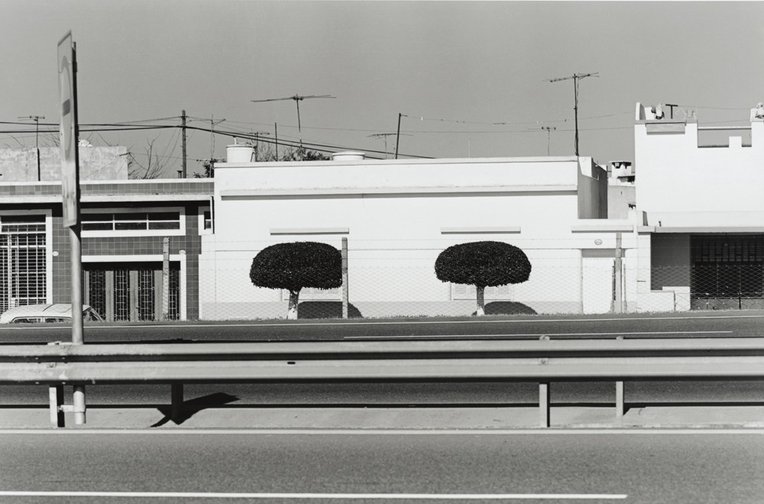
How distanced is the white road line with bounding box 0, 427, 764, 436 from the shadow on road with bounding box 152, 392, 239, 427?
1.16 ft

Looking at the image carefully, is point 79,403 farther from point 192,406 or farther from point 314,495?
point 314,495

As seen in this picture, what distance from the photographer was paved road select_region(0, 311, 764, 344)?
20062 mm

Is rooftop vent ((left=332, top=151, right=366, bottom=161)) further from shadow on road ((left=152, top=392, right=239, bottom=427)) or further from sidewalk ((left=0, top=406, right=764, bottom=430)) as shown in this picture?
sidewalk ((left=0, top=406, right=764, bottom=430))

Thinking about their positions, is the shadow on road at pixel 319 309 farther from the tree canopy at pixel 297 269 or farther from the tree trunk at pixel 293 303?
the tree canopy at pixel 297 269

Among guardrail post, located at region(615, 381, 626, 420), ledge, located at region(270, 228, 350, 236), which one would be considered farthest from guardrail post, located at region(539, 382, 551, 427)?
ledge, located at region(270, 228, 350, 236)

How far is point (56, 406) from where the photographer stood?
988 cm

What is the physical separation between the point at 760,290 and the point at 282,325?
64.1 feet

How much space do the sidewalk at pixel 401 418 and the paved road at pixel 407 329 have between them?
8471mm

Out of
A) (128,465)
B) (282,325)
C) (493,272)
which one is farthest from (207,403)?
(493,272)

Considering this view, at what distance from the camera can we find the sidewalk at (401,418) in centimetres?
973

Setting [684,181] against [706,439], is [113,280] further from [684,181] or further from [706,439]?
[706,439]

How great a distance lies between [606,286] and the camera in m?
34.1

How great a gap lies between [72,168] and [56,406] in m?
2.06

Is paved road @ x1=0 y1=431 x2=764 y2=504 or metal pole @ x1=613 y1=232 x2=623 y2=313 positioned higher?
metal pole @ x1=613 y1=232 x2=623 y2=313
